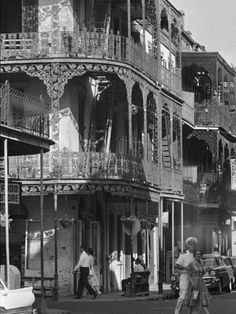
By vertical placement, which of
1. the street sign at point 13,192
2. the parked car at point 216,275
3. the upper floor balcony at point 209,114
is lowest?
the parked car at point 216,275

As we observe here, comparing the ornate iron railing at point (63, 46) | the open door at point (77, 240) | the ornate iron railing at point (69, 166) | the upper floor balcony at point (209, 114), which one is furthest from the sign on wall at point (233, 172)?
the ornate iron railing at point (69, 166)

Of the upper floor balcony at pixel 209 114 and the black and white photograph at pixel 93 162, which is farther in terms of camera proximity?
the upper floor balcony at pixel 209 114

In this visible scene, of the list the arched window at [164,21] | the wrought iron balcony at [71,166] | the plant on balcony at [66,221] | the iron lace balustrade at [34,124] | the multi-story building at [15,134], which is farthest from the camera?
the arched window at [164,21]

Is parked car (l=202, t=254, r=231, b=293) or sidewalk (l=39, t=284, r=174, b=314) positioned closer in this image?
sidewalk (l=39, t=284, r=174, b=314)

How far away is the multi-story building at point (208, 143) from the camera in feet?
169

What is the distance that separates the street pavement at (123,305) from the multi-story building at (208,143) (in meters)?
14.8

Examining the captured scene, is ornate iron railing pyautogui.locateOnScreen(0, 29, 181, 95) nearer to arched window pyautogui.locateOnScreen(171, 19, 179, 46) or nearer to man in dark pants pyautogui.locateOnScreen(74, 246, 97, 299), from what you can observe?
man in dark pants pyautogui.locateOnScreen(74, 246, 97, 299)

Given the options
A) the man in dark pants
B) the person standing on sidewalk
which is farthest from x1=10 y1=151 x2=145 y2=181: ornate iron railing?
the person standing on sidewalk

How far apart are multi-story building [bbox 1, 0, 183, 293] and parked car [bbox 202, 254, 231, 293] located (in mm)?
2309

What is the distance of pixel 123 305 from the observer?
3023cm

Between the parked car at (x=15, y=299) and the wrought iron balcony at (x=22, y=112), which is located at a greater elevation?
the wrought iron balcony at (x=22, y=112)

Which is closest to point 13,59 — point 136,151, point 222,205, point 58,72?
point 58,72

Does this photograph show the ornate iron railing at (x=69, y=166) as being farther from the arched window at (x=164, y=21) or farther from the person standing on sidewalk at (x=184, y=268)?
the person standing on sidewalk at (x=184, y=268)

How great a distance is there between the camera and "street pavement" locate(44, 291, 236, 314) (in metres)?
26.8
